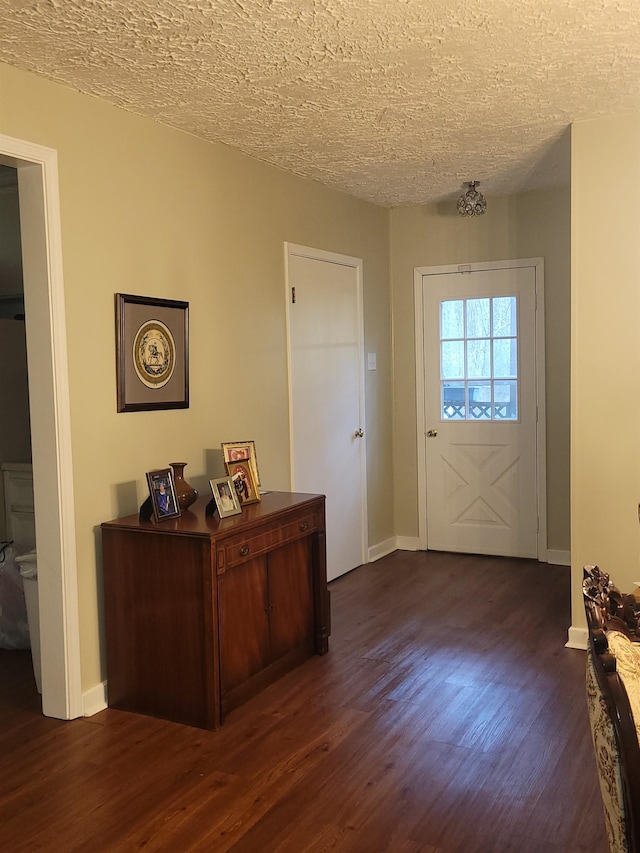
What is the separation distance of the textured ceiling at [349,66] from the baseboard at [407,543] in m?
2.88

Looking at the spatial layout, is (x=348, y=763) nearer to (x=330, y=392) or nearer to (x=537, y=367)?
(x=330, y=392)

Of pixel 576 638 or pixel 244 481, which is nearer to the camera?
pixel 244 481

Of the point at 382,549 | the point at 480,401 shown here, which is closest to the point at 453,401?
the point at 480,401

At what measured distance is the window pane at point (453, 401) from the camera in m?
5.74

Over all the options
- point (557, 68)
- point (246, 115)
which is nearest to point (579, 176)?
point (557, 68)

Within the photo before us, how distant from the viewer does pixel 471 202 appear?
5.06m

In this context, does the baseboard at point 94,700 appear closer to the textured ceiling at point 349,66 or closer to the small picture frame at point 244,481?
the small picture frame at point 244,481

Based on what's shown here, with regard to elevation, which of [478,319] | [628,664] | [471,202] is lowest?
[628,664]

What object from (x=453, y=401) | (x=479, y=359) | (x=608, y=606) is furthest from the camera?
(x=453, y=401)

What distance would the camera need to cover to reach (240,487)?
11.9 feet

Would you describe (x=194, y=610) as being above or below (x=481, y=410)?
below

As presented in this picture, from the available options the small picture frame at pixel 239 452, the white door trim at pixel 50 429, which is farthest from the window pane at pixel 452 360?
the white door trim at pixel 50 429

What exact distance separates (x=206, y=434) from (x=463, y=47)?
6.83 ft

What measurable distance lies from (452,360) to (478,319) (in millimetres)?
346
